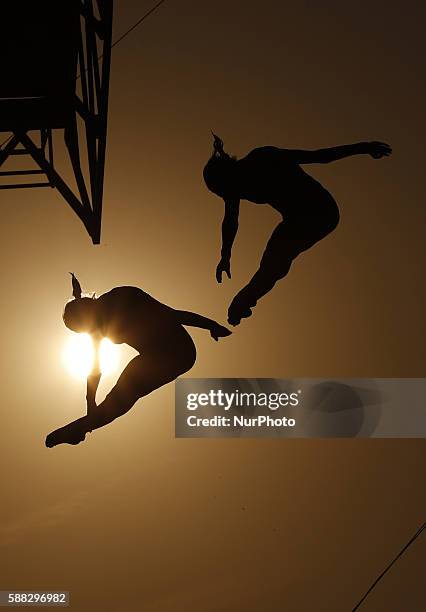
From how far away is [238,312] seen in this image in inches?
192

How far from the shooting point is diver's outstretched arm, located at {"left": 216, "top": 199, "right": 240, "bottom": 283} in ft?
16.0

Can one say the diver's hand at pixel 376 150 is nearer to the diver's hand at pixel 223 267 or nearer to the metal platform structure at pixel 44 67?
the diver's hand at pixel 223 267

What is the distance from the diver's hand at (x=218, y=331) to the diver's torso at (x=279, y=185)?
0.77m

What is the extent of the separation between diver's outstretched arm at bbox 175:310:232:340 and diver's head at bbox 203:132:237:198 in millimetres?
747

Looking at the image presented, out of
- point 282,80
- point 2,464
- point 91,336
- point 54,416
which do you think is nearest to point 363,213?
point 282,80

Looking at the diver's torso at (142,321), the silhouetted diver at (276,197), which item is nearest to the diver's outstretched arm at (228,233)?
the silhouetted diver at (276,197)

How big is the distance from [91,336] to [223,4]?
2176mm

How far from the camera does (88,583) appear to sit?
186 inches

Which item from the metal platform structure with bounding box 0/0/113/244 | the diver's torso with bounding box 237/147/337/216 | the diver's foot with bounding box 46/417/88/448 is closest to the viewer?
the metal platform structure with bounding box 0/0/113/244

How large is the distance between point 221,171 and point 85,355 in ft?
4.41

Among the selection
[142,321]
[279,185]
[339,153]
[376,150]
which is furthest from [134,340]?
[376,150]

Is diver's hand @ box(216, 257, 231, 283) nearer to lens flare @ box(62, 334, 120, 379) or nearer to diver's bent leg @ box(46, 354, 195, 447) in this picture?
diver's bent leg @ box(46, 354, 195, 447)

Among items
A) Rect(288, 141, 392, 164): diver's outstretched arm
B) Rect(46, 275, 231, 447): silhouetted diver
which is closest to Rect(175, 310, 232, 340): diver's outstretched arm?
Rect(46, 275, 231, 447): silhouetted diver

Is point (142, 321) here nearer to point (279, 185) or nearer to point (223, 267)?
point (223, 267)
